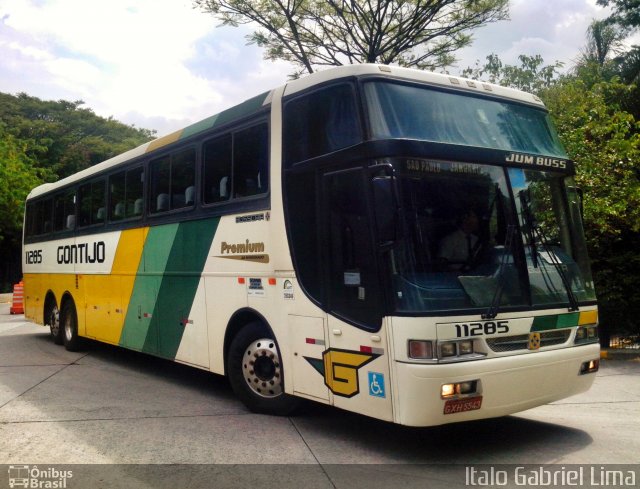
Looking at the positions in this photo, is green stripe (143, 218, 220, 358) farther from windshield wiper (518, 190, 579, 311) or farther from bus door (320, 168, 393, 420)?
windshield wiper (518, 190, 579, 311)

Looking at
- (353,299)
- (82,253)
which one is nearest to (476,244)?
(353,299)

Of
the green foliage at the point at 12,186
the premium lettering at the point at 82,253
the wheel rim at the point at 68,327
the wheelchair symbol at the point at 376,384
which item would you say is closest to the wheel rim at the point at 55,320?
the wheel rim at the point at 68,327

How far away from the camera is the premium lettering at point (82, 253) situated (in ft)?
36.9

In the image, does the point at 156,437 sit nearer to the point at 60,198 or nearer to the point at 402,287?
the point at 402,287

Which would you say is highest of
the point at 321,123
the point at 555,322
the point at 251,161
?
the point at 321,123

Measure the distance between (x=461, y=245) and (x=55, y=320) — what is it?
423 inches

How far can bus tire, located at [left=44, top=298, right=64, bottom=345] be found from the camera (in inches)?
538

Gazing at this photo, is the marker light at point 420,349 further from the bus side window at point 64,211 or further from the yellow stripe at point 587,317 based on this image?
the bus side window at point 64,211

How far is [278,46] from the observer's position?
19.8 metres

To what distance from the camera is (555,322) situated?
5914 mm

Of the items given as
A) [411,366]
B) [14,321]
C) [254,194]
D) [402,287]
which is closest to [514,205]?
[402,287]

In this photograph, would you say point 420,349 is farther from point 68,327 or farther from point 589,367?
point 68,327

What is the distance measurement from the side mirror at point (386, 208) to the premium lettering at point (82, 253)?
7.10 m

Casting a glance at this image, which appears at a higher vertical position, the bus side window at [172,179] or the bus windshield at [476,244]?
the bus side window at [172,179]
